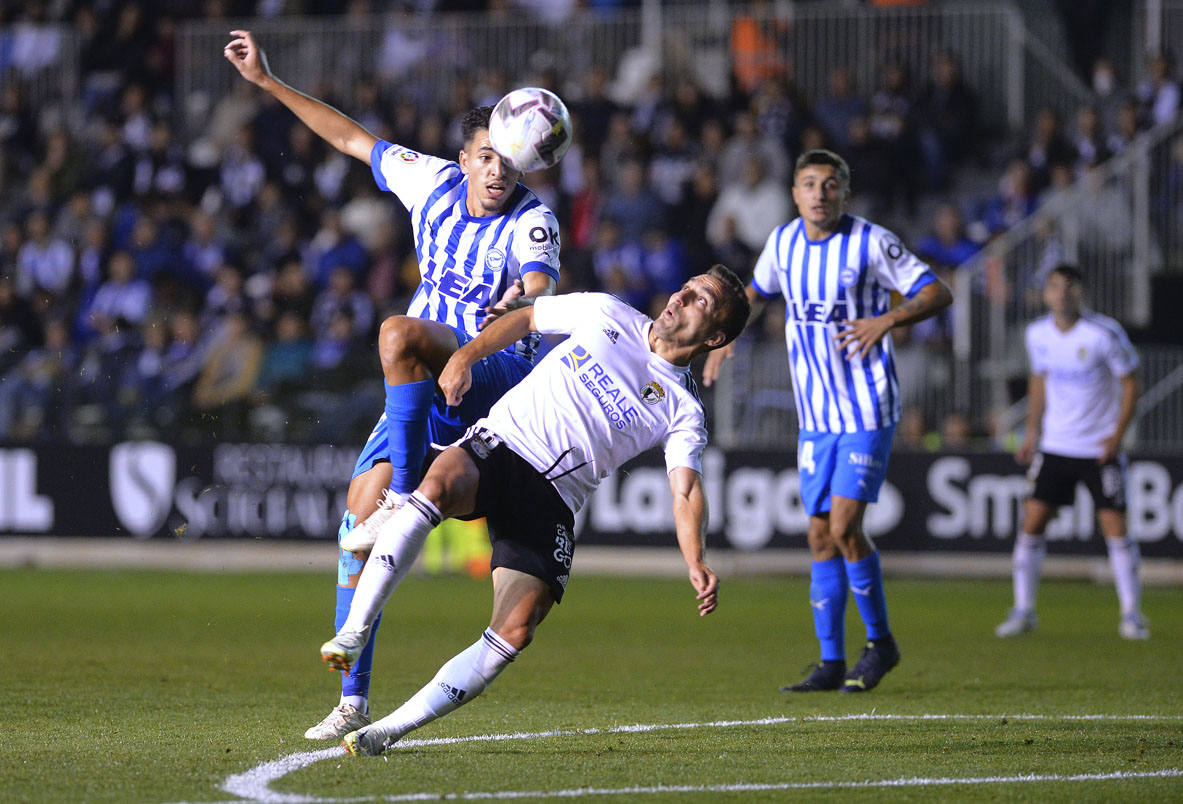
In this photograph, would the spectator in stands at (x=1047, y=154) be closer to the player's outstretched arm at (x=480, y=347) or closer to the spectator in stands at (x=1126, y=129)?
the spectator in stands at (x=1126, y=129)

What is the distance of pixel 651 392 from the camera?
5.79 meters

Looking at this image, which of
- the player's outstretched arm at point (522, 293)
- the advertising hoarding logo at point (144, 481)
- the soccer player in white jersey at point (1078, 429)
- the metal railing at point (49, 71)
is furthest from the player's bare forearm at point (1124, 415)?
the metal railing at point (49, 71)

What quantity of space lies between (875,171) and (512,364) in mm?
11356

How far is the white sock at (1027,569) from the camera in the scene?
36.3 ft

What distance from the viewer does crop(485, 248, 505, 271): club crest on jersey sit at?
21.1ft

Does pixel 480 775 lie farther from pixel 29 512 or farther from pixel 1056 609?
pixel 29 512

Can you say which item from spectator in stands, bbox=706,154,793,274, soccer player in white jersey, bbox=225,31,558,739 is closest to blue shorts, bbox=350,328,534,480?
soccer player in white jersey, bbox=225,31,558,739

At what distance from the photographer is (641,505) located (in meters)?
15.2

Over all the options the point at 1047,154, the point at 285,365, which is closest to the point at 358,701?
the point at 285,365

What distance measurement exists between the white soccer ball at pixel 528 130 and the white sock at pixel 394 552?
1513mm

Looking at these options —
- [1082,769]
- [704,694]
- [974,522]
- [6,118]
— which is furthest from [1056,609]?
[6,118]

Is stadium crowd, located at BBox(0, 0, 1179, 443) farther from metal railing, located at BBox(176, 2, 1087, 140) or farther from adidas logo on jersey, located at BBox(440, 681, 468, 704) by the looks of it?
adidas logo on jersey, located at BBox(440, 681, 468, 704)

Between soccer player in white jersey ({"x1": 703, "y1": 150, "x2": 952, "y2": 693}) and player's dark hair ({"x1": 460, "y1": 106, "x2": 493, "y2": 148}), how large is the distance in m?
2.28

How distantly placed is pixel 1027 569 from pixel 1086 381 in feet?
4.52
